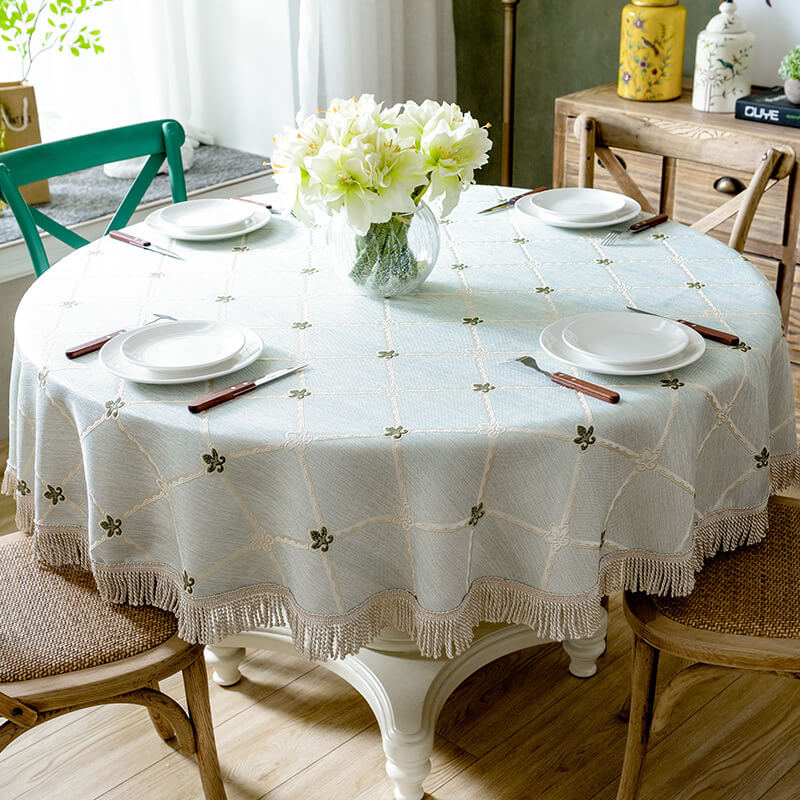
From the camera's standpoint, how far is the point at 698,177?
8.26ft

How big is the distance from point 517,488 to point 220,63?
2.43 metres

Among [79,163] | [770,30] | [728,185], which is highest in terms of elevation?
[770,30]

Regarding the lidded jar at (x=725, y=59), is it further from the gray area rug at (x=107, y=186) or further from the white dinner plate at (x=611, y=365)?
the white dinner plate at (x=611, y=365)

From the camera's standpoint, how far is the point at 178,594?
130 cm

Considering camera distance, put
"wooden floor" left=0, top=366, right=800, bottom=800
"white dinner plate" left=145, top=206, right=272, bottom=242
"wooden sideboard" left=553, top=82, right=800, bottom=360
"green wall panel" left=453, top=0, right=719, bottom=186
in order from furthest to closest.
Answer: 1. "green wall panel" left=453, top=0, right=719, bottom=186
2. "wooden sideboard" left=553, top=82, right=800, bottom=360
3. "white dinner plate" left=145, top=206, right=272, bottom=242
4. "wooden floor" left=0, top=366, right=800, bottom=800

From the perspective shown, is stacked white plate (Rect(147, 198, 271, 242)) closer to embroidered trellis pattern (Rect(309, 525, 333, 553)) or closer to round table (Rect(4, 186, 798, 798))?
round table (Rect(4, 186, 798, 798))

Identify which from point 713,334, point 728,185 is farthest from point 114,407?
point 728,185

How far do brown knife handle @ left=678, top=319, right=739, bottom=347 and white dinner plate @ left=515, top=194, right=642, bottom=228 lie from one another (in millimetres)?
432

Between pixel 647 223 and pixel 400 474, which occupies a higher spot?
pixel 647 223

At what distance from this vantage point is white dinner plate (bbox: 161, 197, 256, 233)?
5.84ft

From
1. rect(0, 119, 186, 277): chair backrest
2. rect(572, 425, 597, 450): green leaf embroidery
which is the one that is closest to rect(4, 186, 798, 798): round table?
rect(572, 425, 597, 450): green leaf embroidery

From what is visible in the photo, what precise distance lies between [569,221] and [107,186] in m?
1.73

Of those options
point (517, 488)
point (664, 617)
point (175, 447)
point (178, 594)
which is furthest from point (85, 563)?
point (664, 617)

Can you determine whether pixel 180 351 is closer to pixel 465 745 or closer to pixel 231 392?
pixel 231 392
